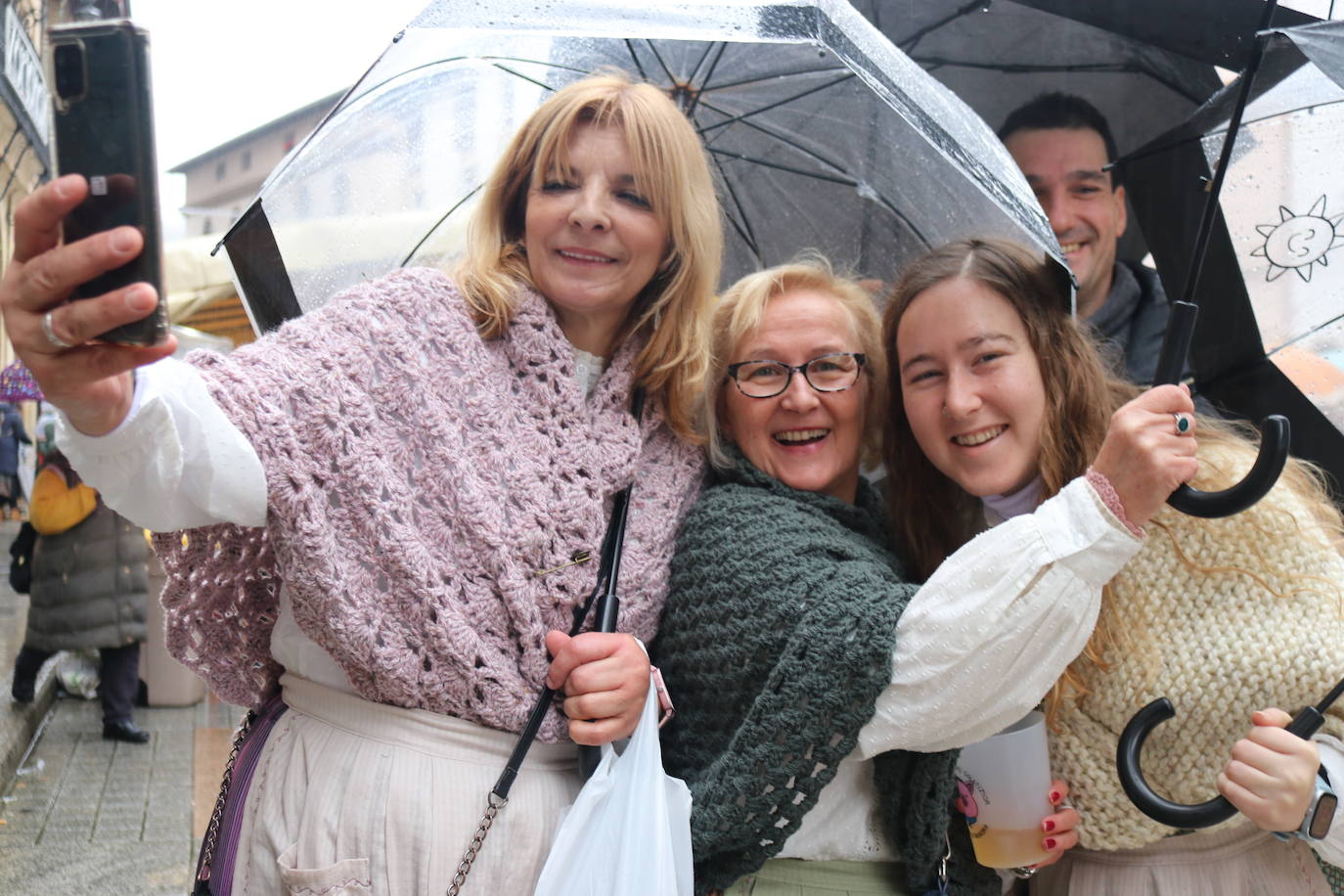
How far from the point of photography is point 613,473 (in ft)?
7.07

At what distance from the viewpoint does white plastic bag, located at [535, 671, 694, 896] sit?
189cm

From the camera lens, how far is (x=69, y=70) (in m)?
1.19

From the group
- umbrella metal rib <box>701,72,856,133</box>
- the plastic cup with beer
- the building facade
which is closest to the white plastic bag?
Answer: the plastic cup with beer

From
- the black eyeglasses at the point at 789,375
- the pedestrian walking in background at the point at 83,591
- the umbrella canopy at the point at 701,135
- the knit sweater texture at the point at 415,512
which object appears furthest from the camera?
the pedestrian walking in background at the point at 83,591

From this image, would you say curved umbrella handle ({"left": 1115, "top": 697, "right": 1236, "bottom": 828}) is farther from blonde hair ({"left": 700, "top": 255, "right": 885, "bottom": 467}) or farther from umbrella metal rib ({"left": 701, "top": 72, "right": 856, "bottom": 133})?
umbrella metal rib ({"left": 701, "top": 72, "right": 856, "bottom": 133})

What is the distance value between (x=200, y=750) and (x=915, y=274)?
217 inches

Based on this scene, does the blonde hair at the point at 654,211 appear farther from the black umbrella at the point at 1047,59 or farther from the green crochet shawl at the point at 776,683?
the black umbrella at the point at 1047,59

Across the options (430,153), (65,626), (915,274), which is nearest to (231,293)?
(65,626)

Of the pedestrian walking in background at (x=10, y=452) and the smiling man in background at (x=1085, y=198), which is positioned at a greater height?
the smiling man in background at (x=1085, y=198)

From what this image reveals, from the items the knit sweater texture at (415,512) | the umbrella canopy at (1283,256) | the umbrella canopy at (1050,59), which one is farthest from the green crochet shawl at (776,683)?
the umbrella canopy at (1050,59)

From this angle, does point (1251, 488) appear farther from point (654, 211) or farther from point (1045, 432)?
point (654, 211)

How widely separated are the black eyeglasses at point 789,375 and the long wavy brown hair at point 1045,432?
4.0 inches

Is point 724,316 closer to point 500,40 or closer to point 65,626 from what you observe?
point 500,40

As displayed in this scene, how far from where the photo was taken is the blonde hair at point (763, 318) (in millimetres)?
2572
